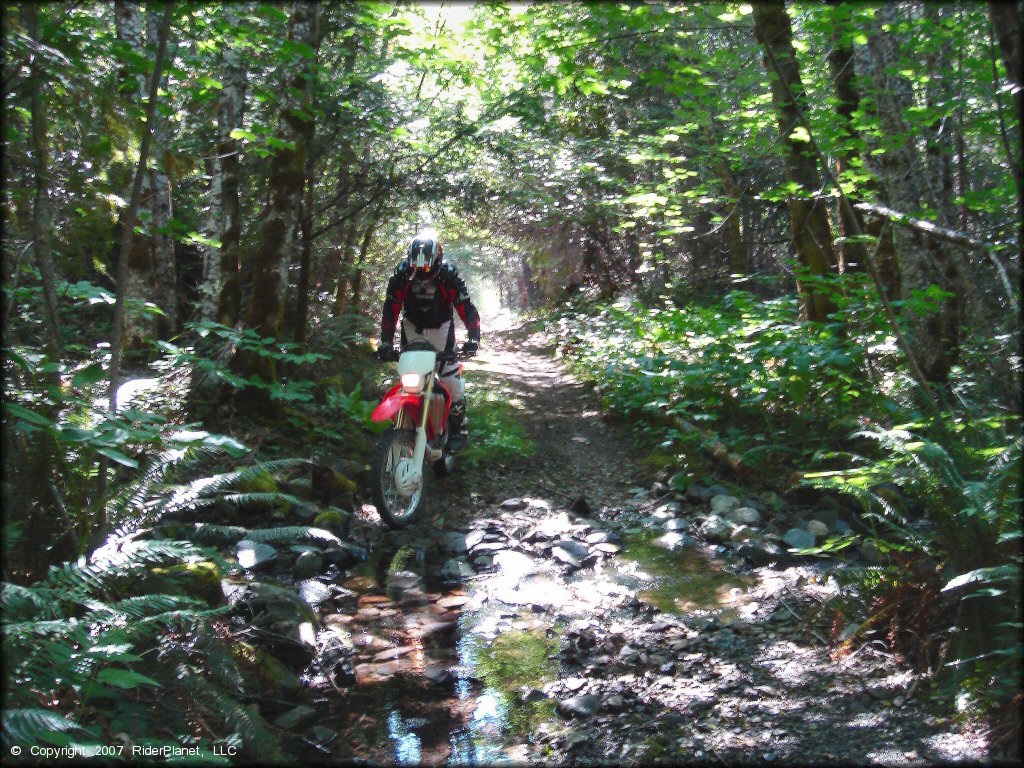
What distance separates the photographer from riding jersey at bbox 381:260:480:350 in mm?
6652

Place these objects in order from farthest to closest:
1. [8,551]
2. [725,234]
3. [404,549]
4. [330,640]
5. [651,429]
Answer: [725,234] < [651,429] < [404,549] < [330,640] < [8,551]

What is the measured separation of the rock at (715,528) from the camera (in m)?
5.57

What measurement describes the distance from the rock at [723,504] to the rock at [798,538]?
79 cm

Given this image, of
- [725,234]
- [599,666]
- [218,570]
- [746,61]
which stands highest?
[746,61]

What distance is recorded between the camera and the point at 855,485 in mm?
3934

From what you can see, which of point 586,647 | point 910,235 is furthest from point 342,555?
point 910,235

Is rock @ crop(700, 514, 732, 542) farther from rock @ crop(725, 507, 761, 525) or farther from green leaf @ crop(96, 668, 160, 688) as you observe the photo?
green leaf @ crop(96, 668, 160, 688)

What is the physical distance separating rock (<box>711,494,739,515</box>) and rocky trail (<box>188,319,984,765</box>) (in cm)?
2

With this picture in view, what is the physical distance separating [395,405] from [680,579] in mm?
2793

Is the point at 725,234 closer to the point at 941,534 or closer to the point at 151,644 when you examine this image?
the point at 941,534

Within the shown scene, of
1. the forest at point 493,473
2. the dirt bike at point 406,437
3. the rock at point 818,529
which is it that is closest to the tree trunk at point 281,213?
the forest at point 493,473

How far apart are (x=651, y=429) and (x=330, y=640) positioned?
5.73 meters

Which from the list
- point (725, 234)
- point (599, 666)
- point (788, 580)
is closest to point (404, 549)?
point (599, 666)

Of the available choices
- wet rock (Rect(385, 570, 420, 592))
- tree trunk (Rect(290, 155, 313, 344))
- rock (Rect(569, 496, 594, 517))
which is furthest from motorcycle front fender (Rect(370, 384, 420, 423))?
tree trunk (Rect(290, 155, 313, 344))
